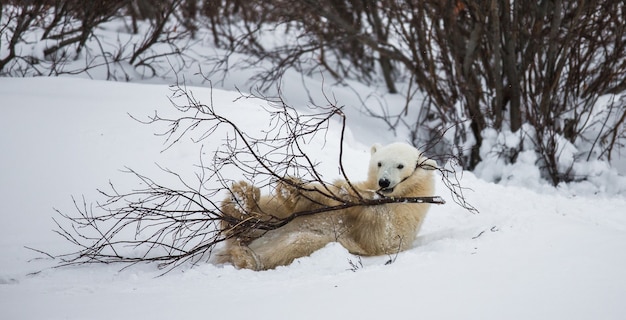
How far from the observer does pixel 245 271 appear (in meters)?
3.34

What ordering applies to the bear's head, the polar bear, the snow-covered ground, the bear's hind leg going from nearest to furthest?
the snow-covered ground → the bear's hind leg → the polar bear → the bear's head

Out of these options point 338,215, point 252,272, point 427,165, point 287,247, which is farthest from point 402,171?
point 252,272

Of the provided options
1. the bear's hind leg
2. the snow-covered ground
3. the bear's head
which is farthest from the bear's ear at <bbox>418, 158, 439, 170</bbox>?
the bear's hind leg

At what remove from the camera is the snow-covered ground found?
8.50ft

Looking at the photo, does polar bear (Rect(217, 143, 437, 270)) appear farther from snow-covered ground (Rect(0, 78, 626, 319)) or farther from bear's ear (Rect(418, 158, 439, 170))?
snow-covered ground (Rect(0, 78, 626, 319))

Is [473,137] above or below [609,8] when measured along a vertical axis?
below

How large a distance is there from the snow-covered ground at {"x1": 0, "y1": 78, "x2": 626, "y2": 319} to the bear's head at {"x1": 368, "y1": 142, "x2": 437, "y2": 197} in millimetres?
369

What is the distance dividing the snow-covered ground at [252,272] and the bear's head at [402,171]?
369 millimetres

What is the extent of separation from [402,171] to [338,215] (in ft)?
1.65

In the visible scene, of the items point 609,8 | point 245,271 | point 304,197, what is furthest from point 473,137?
point 245,271

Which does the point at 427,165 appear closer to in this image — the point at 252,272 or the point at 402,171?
the point at 402,171

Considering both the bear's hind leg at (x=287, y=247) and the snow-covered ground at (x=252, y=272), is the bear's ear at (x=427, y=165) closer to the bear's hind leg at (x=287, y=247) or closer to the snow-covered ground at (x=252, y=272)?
the snow-covered ground at (x=252, y=272)

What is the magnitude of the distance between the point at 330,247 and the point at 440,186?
2.03 metres

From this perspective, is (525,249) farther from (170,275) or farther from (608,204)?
(608,204)
